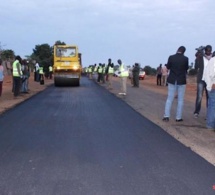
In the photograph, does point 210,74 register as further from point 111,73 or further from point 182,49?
point 111,73

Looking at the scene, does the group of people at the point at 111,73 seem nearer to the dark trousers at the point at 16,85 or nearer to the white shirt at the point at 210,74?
the dark trousers at the point at 16,85

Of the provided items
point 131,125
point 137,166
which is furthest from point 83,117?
point 137,166

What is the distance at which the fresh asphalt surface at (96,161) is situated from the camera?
6191 mm

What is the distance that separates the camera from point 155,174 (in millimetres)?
6898

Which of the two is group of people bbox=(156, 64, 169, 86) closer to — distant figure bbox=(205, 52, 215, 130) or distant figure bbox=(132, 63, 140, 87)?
distant figure bbox=(132, 63, 140, 87)

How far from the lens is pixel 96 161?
25.3 feet

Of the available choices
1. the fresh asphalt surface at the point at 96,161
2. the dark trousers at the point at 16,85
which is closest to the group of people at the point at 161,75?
the dark trousers at the point at 16,85

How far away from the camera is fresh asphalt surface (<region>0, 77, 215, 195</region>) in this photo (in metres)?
6.19

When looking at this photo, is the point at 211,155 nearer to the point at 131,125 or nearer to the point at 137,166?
the point at 137,166

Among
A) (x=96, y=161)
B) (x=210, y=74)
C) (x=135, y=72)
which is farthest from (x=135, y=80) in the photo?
(x=96, y=161)

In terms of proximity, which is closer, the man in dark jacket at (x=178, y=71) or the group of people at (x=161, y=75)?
the man in dark jacket at (x=178, y=71)

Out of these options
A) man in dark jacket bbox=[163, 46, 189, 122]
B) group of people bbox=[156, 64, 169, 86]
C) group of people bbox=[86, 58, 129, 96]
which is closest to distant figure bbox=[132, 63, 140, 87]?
group of people bbox=[86, 58, 129, 96]

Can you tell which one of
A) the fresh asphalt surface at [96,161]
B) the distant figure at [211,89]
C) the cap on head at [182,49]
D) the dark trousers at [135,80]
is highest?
the cap on head at [182,49]

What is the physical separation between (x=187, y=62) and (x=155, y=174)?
265 inches
